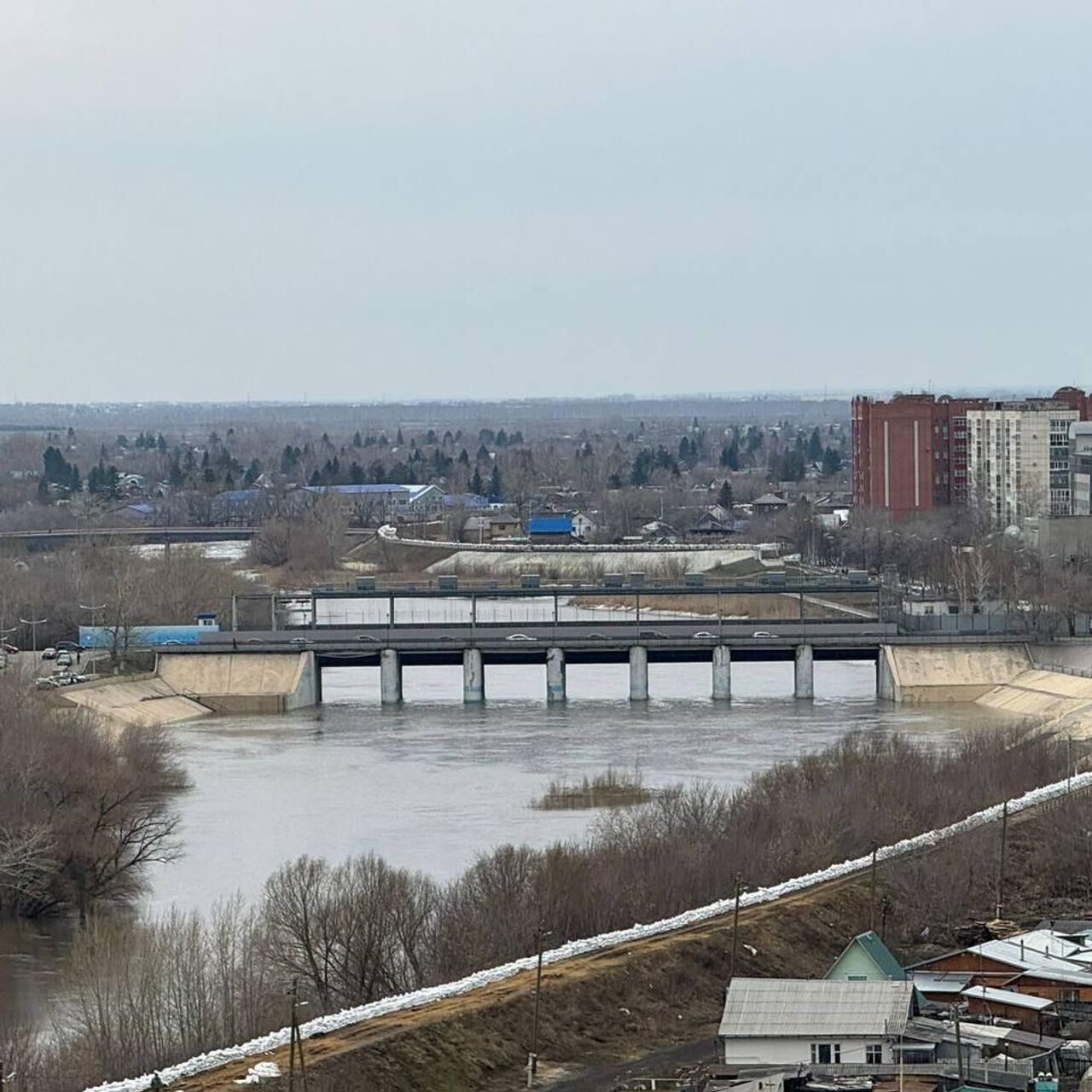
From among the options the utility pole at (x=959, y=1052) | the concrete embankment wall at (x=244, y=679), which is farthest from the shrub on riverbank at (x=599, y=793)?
the utility pole at (x=959, y=1052)

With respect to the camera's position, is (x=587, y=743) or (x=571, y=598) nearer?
(x=587, y=743)

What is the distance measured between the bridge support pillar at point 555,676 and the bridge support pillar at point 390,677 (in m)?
3.00

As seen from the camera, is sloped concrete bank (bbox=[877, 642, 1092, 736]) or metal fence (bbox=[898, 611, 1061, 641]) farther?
metal fence (bbox=[898, 611, 1061, 641])

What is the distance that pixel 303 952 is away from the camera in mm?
27266

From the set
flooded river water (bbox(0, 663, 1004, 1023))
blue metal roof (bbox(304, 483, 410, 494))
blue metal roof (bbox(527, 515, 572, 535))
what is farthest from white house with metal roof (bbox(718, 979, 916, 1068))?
blue metal roof (bbox(304, 483, 410, 494))

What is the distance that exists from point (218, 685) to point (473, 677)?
5112 mm

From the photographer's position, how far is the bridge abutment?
57.5m

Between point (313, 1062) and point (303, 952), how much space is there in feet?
14.6

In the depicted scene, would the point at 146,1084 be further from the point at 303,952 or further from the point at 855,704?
the point at 855,704

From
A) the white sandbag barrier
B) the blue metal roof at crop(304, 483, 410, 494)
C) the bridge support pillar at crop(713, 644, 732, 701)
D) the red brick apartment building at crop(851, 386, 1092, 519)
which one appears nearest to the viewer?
the white sandbag barrier

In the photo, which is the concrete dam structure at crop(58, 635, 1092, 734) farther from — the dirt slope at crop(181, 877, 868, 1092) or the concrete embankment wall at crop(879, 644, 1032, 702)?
the dirt slope at crop(181, 877, 868, 1092)

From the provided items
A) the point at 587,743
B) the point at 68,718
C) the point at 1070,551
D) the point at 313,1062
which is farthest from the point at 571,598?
the point at 313,1062

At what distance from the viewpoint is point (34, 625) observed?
62375 millimetres

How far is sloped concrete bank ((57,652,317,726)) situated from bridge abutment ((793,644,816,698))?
9.77m
